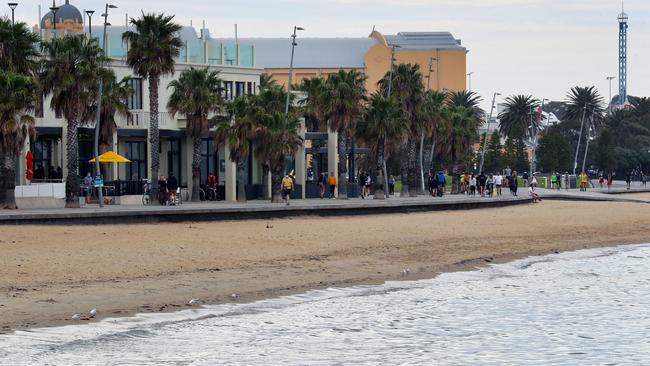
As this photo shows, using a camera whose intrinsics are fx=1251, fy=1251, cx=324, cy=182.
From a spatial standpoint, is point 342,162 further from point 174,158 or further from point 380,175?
point 174,158

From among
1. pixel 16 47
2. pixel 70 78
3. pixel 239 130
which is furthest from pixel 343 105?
pixel 16 47

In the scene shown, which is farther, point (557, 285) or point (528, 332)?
point (557, 285)

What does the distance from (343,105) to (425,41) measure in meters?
98.6

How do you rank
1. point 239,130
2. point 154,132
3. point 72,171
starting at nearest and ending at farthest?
1. point 72,171
2. point 154,132
3. point 239,130

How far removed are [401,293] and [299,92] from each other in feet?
168

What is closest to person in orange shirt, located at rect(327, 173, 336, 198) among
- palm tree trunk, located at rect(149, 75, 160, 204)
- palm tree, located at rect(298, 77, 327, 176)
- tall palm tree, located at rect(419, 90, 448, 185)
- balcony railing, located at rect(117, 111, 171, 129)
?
palm tree, located at rect(298, 77, 327, 176)

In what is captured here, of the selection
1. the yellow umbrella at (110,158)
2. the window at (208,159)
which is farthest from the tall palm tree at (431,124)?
the yellow umbrella at (110,158)

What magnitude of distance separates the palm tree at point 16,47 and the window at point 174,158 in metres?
18.8

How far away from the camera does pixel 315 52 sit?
15625 centimetres

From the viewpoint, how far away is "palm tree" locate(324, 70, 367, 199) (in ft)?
228

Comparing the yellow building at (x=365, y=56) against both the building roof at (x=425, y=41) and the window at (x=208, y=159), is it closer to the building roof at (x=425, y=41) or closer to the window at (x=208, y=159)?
the building roof at (x=425, y=41)

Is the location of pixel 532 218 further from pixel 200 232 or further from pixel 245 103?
pixel 200 232

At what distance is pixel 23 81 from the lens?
45656 millimetres

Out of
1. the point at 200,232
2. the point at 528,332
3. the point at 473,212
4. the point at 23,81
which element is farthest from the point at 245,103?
the point at 528,332
